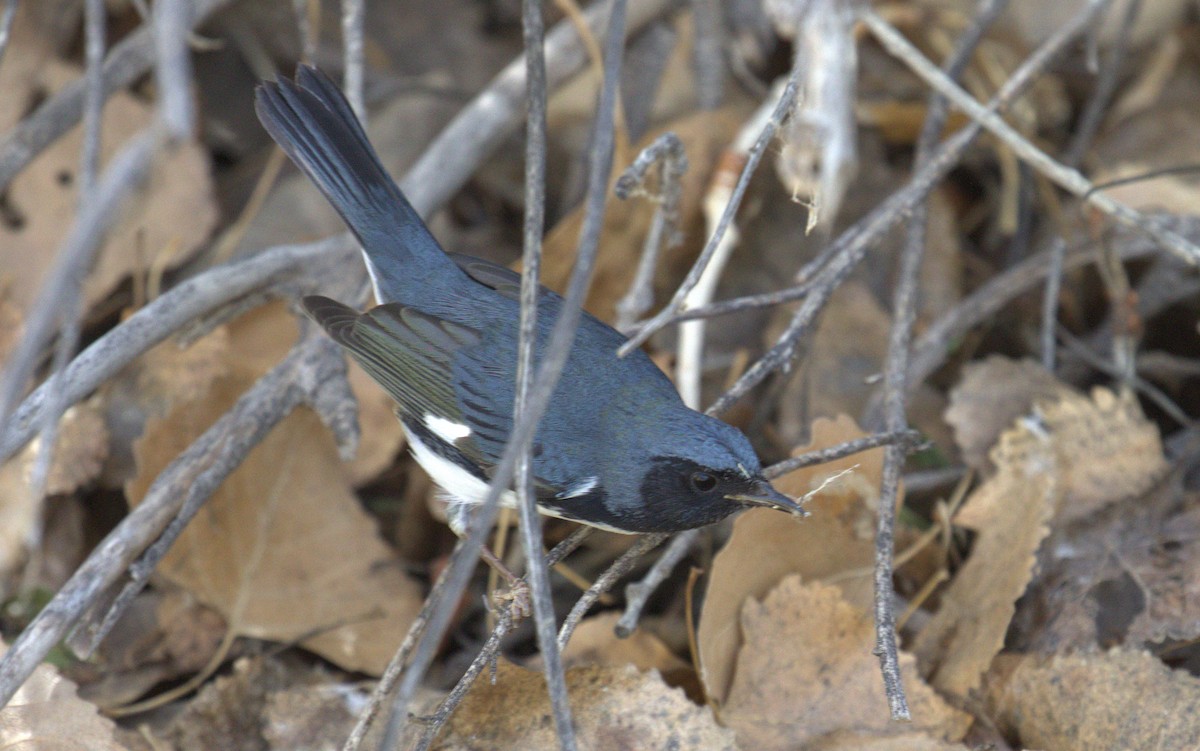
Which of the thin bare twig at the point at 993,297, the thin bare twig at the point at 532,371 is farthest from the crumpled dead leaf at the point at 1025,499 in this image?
the thin bare twig at the point at 532,371

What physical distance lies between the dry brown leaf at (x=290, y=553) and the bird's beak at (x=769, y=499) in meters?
1.14

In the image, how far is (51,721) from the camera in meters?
2.37

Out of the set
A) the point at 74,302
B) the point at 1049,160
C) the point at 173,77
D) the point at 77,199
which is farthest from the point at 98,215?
the point at 77,199

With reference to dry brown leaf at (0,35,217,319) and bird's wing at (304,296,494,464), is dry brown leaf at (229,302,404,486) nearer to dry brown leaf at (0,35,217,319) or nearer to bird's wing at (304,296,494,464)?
dry brown leaf at (0,35,217,319)

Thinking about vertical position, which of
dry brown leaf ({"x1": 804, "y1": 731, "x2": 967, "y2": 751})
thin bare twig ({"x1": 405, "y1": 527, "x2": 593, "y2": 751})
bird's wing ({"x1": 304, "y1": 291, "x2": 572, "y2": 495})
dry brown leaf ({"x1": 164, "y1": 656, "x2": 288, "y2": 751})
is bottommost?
dry brown leaf ({"x1": 164, "y1": 656, "x2": 288, "y2": 751})

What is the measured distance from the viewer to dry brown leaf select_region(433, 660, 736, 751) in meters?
2.35

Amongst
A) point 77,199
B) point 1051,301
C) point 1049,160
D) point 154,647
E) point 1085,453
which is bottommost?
point 154,647

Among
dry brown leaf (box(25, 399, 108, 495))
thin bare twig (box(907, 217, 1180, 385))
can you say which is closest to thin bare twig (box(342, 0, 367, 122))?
dry brown leaf (box(25, 399, 108, 495))

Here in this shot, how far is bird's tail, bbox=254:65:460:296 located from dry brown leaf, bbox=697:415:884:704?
1.12m

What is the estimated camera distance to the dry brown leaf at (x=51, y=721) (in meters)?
2.34

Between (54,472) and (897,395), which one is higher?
(897,395)

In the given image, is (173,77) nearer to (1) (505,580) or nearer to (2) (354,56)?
(1) (505,580)

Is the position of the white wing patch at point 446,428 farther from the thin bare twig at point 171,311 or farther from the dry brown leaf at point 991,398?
the dry brown leaf at point 991,398

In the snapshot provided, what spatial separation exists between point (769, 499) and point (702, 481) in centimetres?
16
